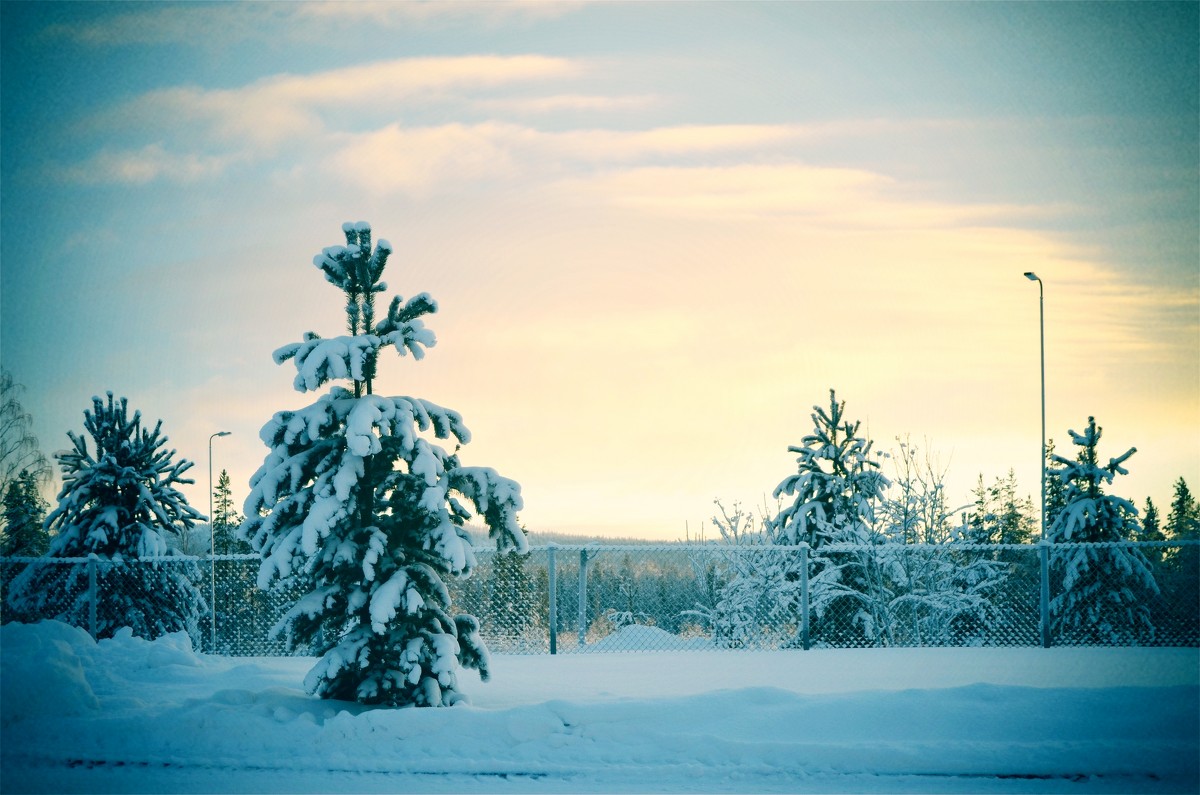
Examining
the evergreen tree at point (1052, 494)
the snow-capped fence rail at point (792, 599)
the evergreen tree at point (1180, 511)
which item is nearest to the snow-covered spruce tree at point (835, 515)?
the snow-capped fence rail at point (792, 599)

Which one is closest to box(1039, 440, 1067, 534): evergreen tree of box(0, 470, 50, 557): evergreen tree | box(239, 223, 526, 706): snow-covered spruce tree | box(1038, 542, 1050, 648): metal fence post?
box(1038, 542, 1050, 648): metal fence post

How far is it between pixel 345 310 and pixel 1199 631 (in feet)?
45.3

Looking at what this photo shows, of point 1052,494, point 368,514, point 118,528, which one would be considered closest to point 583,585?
point 368,514

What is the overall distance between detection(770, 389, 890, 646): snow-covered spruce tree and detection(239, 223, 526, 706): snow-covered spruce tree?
1517 centimetres

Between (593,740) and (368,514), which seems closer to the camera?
(593,740)

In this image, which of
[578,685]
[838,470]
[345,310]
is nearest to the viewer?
[345,310]

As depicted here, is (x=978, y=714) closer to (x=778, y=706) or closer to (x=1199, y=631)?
(x=778, y=706)

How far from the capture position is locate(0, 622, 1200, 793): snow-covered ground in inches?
313

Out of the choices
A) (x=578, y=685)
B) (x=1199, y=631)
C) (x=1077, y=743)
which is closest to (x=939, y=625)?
(x=1199, y=631)

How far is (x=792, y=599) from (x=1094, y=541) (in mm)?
8563

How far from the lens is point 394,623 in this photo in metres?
9.79

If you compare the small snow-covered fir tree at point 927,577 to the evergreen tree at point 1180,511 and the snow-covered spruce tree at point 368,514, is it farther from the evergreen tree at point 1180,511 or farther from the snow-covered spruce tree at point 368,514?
the evergreen tree at point 1180,511

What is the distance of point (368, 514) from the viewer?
10008 mm

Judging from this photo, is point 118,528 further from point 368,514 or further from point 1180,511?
point 1180,511
